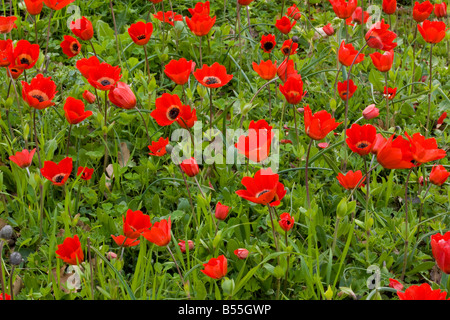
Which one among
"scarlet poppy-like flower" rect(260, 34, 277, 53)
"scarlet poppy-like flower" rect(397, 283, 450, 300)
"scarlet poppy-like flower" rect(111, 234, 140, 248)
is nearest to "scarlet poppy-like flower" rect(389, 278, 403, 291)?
"scarlet poppy-like flower" rect(397, 283, 450, 300)

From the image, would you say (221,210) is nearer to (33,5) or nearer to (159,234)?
(159,234)

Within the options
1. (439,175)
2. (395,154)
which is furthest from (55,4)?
(439,175)

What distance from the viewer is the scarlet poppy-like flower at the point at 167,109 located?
74.4 inches

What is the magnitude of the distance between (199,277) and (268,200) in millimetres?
431

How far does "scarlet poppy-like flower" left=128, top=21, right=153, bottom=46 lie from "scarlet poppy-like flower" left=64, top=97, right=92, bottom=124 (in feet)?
1.67

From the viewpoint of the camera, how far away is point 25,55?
199 cm

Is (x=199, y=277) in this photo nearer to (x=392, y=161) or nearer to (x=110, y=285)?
→ (x=110, y=285)

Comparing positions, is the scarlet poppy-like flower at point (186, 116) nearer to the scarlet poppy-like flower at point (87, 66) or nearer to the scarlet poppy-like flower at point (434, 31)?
the scarlet poppy-like flower at point (87, 66)

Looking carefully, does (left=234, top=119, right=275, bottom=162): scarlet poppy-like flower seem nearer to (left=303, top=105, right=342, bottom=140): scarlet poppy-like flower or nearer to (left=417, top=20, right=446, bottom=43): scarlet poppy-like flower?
(left=303, top=105, right=342, bottom=140): scarlet poppy-like flower

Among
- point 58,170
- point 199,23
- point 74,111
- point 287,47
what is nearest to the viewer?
point 58,170

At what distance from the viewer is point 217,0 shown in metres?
3.30

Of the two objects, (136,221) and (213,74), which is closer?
(136,221)

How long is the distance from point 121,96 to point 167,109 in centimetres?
17

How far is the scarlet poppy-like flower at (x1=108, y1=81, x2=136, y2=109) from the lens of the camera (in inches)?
72.9
